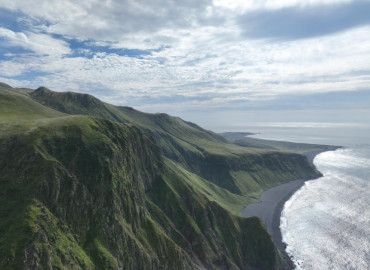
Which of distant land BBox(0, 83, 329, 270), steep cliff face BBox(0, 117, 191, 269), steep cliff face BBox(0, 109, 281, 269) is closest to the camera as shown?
steep cliff face BBox(0, 117, 191, 269)

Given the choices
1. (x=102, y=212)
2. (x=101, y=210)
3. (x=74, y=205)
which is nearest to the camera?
(x=74, y=205)

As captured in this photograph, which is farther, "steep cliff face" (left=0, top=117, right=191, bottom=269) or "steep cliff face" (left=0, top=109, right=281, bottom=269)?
"steep cliff face" (left=0, top=109, right=281, bottom=269)

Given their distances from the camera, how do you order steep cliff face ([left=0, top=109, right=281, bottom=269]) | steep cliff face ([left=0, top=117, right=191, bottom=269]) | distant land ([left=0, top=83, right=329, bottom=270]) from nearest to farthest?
1. steep cliff face ([left=0, top=117, right=191, bottom=269])
2. steep cliff face ([left=0, top=109, right=281, bottom=269])
3. distant land ([left=0, top=83, right=329, bottom=270])

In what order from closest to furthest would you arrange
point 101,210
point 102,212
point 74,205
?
point 74,205 < point 102,212 < point 101,210

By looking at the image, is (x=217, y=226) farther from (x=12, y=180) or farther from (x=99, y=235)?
(x=12, y=180)

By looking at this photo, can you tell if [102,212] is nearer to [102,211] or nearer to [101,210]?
[102,211]

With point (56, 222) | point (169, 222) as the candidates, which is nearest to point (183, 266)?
point (169, 222)

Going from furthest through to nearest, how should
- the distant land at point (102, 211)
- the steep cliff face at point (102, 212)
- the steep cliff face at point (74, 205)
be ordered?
1. the distant land at point (102, 211)
2. the steep cliff face at point (102, 212)
3. the steep cliff face at point (74, 205)

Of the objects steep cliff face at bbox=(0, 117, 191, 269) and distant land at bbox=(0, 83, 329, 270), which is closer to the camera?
steep cliff face at bbox=(0, 117, 191, 269)

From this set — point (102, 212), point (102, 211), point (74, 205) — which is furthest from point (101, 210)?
point (74, 205)
